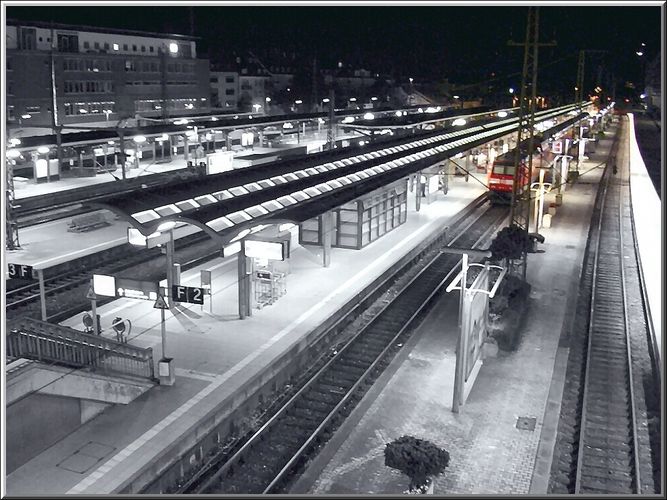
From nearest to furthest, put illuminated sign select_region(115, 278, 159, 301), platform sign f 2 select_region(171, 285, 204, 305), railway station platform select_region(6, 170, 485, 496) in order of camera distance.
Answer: railway station platform select_region(6, 170, 485, 496) < platform sign f 2 select_region(171, 285, 204, 305) < illuminated sign select_region(115, 278, 159, 301)

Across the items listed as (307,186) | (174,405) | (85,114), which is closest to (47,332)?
(174,405)

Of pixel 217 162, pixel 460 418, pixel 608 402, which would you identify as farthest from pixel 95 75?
pixel 608 402

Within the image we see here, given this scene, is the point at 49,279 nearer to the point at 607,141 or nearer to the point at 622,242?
the point at 622,242

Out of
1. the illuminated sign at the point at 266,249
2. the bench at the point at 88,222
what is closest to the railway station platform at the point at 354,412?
the illuminated sign at the point at 266,249

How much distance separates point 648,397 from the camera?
13.9 metres

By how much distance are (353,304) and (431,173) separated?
17.2 meters

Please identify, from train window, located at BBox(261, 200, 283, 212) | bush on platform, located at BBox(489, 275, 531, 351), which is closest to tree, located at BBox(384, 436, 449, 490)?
bush on platform, located at BBox(489, 275, 531, 351)

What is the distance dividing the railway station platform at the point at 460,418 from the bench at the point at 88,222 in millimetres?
14030

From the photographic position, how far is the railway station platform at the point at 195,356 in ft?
33.4

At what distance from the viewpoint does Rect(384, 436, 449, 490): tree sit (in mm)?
9211

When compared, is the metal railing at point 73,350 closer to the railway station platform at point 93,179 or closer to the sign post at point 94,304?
the sign post at point 94,304

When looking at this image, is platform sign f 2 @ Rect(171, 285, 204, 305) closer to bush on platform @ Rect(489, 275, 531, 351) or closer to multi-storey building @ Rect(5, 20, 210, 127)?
bush on platform @ Rect(489, 275, 531, 351)

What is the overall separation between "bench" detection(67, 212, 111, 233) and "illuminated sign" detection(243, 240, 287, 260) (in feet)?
38.8

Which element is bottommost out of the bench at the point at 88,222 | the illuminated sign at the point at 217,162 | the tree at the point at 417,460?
the tree at the point at 417,460
